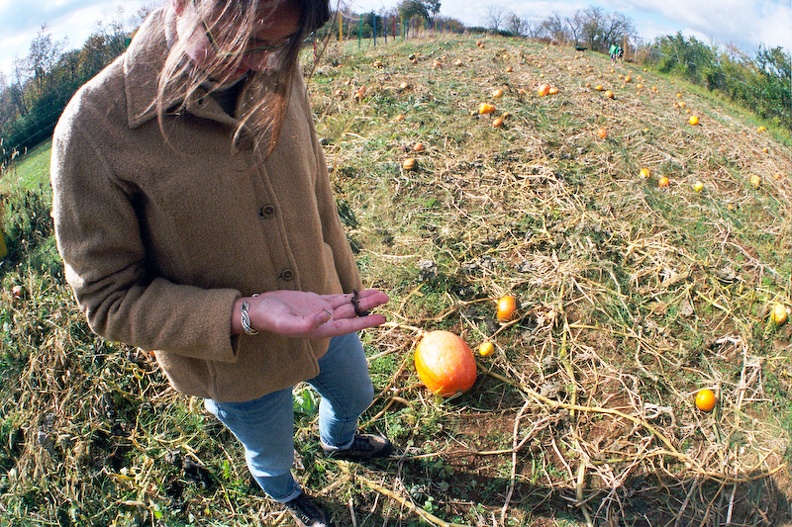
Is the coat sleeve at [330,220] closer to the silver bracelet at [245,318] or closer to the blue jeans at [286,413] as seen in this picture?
the blue jeans at [286,413]

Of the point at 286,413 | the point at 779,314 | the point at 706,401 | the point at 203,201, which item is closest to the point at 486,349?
the point at 706,401

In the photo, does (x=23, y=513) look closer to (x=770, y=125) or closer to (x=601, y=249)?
(x=601, y=249)

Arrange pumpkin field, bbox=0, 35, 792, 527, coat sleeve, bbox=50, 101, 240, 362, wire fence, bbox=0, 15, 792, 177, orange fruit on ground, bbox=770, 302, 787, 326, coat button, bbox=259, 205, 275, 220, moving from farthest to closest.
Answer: orange fruit on ground, bbox=770, 302, 787, 326
pumpkin field, bbox=0, 35, 792, 527
wire fence, bbox=0, 15, 792, 177
coat button, bbox=259, 205, 275, 220
coat sleeve, bbox=50, 101, 240, 362

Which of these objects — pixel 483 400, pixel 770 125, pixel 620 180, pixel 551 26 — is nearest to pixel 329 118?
pixel 620 180

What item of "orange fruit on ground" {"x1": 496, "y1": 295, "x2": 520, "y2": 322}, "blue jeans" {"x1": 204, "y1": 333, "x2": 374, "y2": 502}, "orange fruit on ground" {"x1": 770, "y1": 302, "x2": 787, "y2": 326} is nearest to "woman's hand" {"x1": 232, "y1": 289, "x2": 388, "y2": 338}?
"blue jeans" {"x1": 204, "y1": 333, "x2": 374, "y2": 502}

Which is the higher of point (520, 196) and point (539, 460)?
point (520, 196)

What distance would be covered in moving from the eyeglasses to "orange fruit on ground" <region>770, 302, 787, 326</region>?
Result: 11.1 feet

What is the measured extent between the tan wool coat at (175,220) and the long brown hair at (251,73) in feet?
0.15

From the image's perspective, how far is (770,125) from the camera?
908 centimetres

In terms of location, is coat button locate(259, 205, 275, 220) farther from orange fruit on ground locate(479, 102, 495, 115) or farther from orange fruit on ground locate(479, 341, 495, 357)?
orange fruit on ground locate(479, 102, 495, 115)

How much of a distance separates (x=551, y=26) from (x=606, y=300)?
17.3 m

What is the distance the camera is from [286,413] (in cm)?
179

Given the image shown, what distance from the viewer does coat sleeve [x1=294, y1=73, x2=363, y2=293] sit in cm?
171

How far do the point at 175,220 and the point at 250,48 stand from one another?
43 cm
